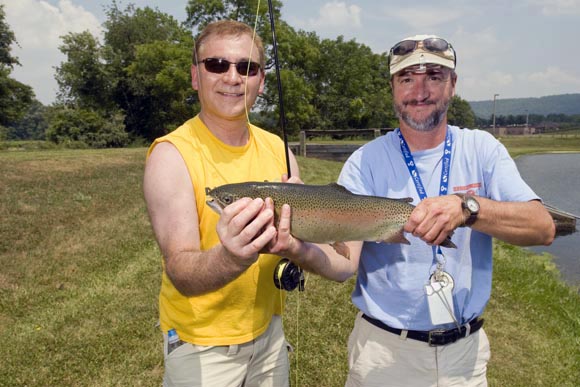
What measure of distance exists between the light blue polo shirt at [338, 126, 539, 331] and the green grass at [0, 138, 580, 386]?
2752 mm

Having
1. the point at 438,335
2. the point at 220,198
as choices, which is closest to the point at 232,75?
the point at 220,198

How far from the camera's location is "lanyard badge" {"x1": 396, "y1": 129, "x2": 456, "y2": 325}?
3029mm

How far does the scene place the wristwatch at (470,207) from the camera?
9.23 ft

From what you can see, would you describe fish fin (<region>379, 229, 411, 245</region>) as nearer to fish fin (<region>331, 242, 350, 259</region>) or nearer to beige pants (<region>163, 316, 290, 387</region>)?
fish fin (<region>331, 242, 350, 259</region>)

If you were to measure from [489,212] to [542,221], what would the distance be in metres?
0.40

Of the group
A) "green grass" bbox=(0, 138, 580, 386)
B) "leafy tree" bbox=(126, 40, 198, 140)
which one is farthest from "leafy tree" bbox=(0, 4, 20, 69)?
"green grass" bbox=(0, 138, 580, 386)

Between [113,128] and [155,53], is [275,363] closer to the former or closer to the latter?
[113,128]

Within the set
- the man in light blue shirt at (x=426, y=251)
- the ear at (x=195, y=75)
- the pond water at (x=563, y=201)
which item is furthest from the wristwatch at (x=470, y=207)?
the pond water at (x=563, y=201)

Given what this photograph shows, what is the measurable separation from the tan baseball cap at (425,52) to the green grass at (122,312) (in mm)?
3923

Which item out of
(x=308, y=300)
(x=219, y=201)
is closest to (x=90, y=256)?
(x=308, y=300)

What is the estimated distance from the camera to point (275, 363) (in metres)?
3.48

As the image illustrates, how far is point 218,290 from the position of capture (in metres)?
3.04

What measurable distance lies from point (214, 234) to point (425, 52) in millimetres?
1955

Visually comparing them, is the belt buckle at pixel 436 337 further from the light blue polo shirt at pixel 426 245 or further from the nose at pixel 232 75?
the nose at pixel 232 75
